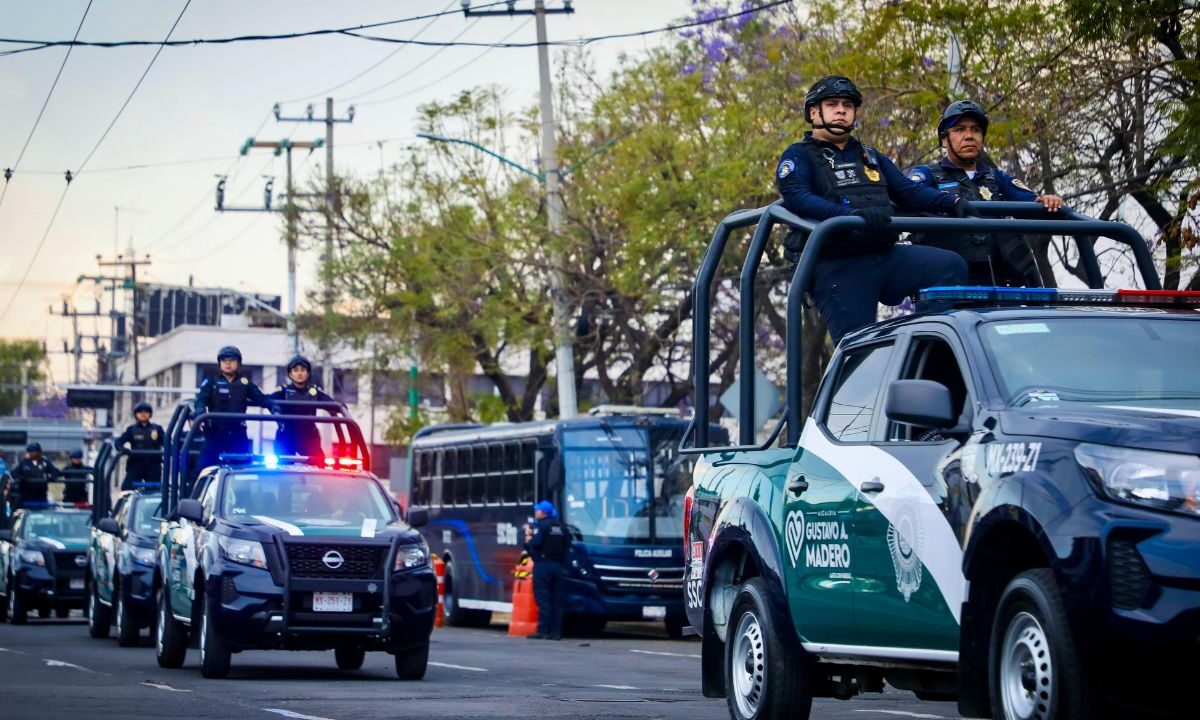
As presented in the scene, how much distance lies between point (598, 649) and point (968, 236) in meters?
13.5

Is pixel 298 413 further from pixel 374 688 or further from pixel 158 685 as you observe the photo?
pixel 374 688

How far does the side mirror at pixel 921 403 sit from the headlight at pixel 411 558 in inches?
349

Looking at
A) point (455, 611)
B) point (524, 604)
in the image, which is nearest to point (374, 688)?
point (524, 604)

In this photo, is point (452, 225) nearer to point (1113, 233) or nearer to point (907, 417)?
point (1113, 233)

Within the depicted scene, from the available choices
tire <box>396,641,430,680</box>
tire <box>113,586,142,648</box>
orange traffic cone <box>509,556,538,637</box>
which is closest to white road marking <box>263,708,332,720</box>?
tire <box>396,641,430,680</box>

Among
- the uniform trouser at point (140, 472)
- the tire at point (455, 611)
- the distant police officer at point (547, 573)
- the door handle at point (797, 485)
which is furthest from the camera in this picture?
the tire at point (455, 611)

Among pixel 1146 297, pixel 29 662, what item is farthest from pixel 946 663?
pixel 29 662

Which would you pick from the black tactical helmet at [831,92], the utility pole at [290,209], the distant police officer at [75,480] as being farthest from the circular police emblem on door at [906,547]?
the utility pole at [290,209]

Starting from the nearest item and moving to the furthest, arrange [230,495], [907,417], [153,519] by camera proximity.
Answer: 1. [907,417]
2. [230,495]
3. [153,519]

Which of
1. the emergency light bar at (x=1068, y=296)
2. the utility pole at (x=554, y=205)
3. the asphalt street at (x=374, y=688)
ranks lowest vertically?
the asphalt street at (x=374, y=688)

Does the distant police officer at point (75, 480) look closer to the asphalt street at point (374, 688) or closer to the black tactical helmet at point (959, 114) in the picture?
the asphalt street at point (374, 688)

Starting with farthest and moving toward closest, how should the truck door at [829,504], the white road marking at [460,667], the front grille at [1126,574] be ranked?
the white road marking at [460,667]
the truck door at [829,504]
the front grille at [1126,574]

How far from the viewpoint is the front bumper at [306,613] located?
50.3 ft

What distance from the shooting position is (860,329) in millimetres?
9102
